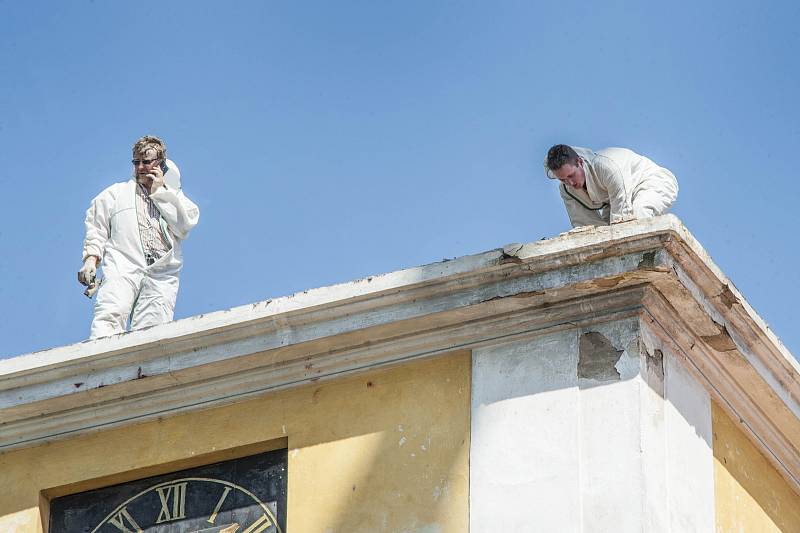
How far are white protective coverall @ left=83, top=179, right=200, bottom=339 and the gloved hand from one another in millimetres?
62

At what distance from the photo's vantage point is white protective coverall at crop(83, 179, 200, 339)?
1450 cm

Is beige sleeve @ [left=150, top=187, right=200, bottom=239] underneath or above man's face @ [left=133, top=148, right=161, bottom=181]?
underneath

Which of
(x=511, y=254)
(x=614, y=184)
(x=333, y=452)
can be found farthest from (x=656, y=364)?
(x=333, y=452)

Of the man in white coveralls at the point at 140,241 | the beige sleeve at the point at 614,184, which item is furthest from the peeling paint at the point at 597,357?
the man in white coveralls at the point at 140,241

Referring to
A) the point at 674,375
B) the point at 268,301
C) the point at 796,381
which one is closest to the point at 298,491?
the point at 268,301

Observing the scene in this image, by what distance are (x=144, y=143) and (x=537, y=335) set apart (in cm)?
409

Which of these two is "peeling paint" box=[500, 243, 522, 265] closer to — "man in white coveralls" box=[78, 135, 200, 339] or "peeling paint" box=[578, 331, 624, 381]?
→ "peeling paint" box=[578, 331, 624, 381]

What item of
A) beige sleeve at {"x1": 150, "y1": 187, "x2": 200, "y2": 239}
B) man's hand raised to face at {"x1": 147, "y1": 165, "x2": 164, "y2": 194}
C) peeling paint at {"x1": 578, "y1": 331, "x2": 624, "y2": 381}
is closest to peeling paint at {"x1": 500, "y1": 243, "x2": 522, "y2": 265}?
peeling paint at {"x1": 578, "y1": 331, "x2": 624, "y2": 381}

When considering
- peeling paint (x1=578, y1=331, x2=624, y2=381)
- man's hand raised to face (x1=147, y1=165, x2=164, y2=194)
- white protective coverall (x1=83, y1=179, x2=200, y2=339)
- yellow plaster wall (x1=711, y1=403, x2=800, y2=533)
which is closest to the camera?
peeling paint (x1=578, y1=331, x2=624, y2=381)

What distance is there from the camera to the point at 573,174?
13289mm

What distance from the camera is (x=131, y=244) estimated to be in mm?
14906

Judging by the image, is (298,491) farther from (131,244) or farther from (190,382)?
(131,244)

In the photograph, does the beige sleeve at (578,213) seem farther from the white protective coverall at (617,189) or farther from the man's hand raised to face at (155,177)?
the man's hand raised to face at (155,177)

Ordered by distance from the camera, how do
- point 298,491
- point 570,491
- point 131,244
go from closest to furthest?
point 570,491 → point 298,491 → point 131,244
